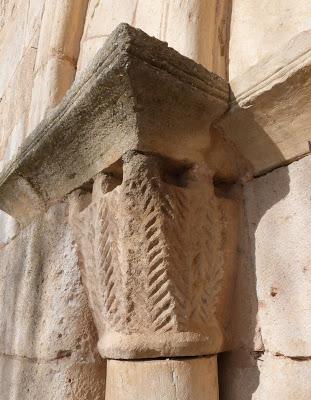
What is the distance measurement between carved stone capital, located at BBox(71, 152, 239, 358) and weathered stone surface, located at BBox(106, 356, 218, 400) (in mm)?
27

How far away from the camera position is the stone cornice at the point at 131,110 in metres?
0.82

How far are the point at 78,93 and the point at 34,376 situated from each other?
2.53 feet

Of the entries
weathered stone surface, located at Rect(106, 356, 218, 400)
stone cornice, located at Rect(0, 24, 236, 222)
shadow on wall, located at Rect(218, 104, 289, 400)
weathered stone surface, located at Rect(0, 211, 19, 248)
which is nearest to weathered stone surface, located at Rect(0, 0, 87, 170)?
weathered stone surface, located at Rect(0, 211, 19, 248)

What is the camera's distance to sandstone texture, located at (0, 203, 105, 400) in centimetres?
104

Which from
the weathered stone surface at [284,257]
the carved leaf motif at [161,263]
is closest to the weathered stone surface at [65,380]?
the carved leaf motif at [161,263]

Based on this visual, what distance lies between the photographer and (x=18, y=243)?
1.47 m

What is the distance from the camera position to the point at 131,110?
871 mm

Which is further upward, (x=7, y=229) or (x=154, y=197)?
(x=7, y=229)

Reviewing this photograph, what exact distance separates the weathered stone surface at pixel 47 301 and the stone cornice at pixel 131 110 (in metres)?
0.20

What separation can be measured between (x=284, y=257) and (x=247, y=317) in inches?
6.7

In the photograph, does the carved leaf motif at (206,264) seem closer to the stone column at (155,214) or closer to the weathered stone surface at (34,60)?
the stone column at (155,214)

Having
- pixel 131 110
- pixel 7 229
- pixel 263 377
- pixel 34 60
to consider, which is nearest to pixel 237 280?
pixel 263 377

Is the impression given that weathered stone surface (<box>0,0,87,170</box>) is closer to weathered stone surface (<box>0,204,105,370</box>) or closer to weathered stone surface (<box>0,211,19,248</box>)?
weathered stone surface (<box>0,211,19,248</box>)

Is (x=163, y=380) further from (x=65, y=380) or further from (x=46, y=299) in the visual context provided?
(x=46, y=299)
